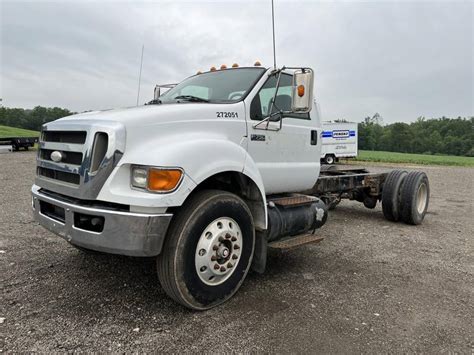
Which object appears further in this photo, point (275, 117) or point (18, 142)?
point (18, 142)

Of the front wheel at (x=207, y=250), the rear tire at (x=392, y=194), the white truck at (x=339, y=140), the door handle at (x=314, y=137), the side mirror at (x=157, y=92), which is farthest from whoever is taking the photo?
the white truck at (x=339, y=140)

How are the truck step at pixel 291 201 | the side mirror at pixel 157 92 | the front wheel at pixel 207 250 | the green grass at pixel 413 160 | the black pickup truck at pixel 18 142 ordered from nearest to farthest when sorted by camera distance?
the front wheel at pixel 207 250 < the truck step at pixel 291 201 < the side mirror at pixel 157 92 < the black pickup truck at pixel 18 142 < the green grass at pixel 413 160

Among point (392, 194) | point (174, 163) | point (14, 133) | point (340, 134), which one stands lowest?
point (392, 194)

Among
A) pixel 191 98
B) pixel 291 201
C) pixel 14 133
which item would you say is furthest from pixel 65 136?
pixel 14 133

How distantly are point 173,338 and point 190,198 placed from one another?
110cm

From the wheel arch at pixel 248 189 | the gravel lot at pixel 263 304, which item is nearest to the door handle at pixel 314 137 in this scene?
the wheel arch at pixel 248 189

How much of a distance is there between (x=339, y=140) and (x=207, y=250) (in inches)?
1137

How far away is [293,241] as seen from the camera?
4.00 metres

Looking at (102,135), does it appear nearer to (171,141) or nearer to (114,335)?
(171,141)

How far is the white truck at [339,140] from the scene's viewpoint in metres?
30.1

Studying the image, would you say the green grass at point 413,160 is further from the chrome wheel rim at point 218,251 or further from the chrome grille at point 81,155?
the chrome grille at point 81,155

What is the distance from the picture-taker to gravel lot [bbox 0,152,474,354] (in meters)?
2.72

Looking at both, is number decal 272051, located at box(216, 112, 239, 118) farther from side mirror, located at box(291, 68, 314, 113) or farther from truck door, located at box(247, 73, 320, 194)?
side mirror, located at box(291, 68, 314, 113)

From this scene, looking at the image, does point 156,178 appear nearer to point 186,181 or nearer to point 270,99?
point 186,181
